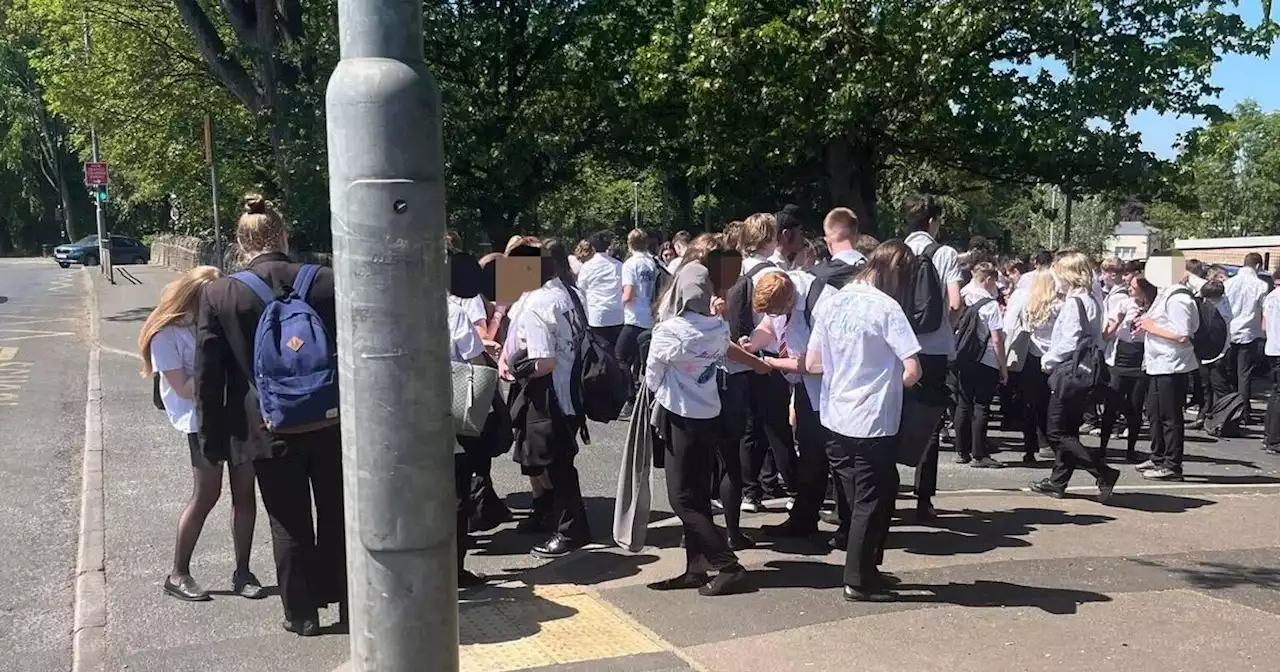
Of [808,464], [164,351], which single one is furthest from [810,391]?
[164,351]

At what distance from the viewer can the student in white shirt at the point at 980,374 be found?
332 inches

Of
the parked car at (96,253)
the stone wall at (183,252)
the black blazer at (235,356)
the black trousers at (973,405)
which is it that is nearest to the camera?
the black blazer at (235,356)

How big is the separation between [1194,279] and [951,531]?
723 centimetres

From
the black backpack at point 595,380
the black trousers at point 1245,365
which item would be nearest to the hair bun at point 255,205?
the black backpack at point 595,380

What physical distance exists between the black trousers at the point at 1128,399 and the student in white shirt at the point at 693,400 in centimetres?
528

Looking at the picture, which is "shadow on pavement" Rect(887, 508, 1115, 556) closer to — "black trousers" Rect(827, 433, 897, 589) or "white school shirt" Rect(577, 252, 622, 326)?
"black trousers" Rect(827, 433, 897, 589)

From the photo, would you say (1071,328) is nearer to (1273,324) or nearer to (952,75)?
(1273,324)

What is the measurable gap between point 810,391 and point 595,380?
3.94 ft

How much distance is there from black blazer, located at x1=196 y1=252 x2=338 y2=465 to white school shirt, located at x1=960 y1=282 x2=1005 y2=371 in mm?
5457

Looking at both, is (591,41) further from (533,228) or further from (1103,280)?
(1103,280)

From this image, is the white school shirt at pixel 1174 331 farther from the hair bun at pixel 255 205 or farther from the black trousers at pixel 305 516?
the hair bun at pixel 255 205

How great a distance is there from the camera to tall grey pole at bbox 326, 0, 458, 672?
2.61m

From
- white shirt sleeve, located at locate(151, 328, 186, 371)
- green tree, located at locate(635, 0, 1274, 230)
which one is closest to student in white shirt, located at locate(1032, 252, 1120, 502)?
white shirt sleeve, located at locate(151, 328, 186, 371)

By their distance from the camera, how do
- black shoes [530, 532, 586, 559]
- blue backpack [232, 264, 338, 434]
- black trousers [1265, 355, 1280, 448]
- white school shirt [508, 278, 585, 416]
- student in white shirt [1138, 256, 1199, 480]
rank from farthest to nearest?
black trousers [1265, 355, 1280, 448] → student in white shirt [1138, 256, 1199, 480] → black shoes [530, 532, 586, 559] → white school shirt [508, 278, 585, 416] → blue backpack [232, 264, 338, 434]
